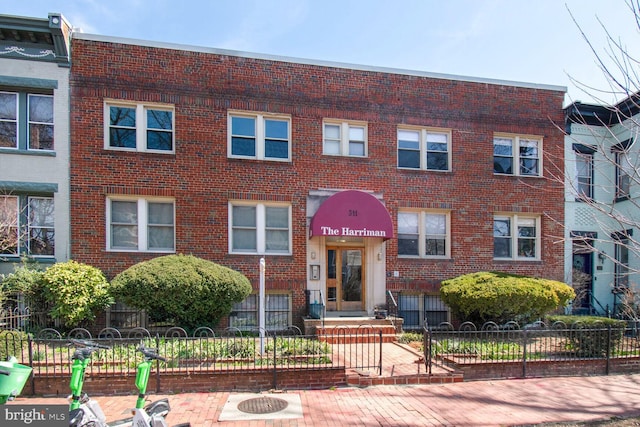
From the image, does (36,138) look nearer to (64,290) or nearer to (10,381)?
(64,290)

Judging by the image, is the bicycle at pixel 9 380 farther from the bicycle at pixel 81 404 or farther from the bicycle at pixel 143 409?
the bicycle at pixel 143 409

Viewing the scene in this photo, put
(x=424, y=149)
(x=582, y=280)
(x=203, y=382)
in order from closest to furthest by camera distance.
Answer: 1. (x=203, y=382)
2. (x=424, y=149)
3. (x=582, y=280)

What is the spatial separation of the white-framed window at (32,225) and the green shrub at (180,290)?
3.21 meters

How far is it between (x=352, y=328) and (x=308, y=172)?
5.04 m

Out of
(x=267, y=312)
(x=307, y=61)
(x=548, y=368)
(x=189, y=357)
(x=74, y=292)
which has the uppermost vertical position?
(x=307, y=61)

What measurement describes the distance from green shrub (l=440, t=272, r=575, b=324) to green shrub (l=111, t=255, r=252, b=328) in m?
6.38

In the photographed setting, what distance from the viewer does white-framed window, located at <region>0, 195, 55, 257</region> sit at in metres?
10.9

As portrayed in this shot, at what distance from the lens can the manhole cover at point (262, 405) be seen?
6.10 metres

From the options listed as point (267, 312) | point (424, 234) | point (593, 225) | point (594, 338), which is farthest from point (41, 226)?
point (593, 225)

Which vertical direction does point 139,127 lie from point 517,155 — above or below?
above

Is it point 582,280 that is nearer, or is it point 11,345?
point 11,345

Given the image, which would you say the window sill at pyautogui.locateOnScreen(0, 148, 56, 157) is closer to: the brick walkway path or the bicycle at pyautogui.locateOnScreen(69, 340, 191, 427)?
the brick walkway path

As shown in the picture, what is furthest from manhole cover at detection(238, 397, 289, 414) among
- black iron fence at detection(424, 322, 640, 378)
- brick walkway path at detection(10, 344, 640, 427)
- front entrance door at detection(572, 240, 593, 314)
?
front entrance door at detection(572, 240, 593, 314)

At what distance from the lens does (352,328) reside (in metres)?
10.8
